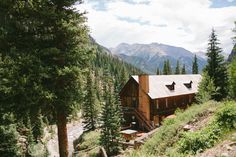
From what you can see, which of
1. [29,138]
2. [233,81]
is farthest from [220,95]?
[29,138]

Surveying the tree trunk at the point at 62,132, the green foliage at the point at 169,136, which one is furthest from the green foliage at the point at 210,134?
the tree trunk at the point at 62,132

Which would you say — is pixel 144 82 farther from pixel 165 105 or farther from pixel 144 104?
pixel 165 105

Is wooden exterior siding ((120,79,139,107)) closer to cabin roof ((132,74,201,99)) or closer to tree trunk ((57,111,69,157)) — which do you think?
cabin roof ((132,74,201,99))

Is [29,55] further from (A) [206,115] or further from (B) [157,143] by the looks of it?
(A) [206,115]

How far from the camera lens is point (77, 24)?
13.4 m

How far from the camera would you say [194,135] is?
39.9ft

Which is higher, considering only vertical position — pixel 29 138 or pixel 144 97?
pixel 144 97

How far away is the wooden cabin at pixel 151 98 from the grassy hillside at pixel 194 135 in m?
32.2

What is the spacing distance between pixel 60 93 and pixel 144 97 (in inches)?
1515

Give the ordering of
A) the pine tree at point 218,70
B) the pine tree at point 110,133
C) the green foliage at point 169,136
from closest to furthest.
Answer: the green foliage at point 169,136
the pine tree at point 110,133
the pine tree at point 218,70

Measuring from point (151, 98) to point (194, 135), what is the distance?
36.2 m

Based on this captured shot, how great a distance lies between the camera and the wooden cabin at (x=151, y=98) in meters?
49.8

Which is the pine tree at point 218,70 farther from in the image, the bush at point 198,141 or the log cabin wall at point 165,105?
the bush at point 198,141

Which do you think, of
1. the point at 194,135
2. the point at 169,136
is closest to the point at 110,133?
the point at 169,136
